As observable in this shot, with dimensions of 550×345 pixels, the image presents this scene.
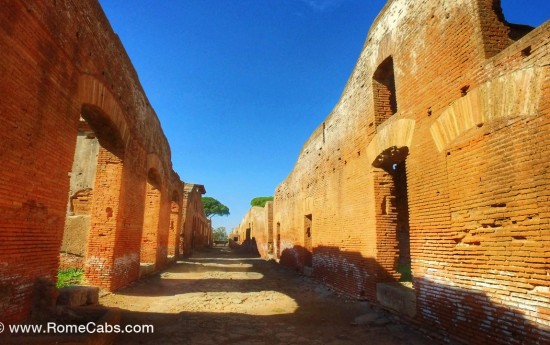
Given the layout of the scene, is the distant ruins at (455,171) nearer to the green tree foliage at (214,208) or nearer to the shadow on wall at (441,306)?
the shadow on wall at (441,306)

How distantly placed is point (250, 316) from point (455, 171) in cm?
426

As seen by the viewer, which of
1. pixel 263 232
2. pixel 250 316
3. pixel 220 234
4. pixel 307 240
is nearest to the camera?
pixel 250 316

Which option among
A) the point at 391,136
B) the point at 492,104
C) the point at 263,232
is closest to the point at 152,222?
the point at 391,136

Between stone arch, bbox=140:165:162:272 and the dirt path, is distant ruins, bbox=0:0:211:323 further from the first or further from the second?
stone arch, bbox=140:165:162:272

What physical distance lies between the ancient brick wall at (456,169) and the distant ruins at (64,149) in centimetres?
560

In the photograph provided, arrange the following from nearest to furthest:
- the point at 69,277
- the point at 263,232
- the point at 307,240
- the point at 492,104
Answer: the point at 492,104 → the point at 69,277 → the point at 307,240 → the point at 263,232

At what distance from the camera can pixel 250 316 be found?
6.18 metres

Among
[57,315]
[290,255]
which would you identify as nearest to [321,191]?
[290,255]

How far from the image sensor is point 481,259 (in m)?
4.21

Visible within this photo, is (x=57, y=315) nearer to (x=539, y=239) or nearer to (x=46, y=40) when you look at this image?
(x=46, y=40)

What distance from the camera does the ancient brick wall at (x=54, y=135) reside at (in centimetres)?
403

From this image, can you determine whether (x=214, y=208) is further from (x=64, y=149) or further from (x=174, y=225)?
(x=64, y=149)

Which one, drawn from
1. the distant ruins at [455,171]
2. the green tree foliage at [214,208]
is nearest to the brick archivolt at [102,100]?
the distant ruins at [455,171]

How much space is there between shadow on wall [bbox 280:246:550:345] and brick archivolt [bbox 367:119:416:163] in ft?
7.58
